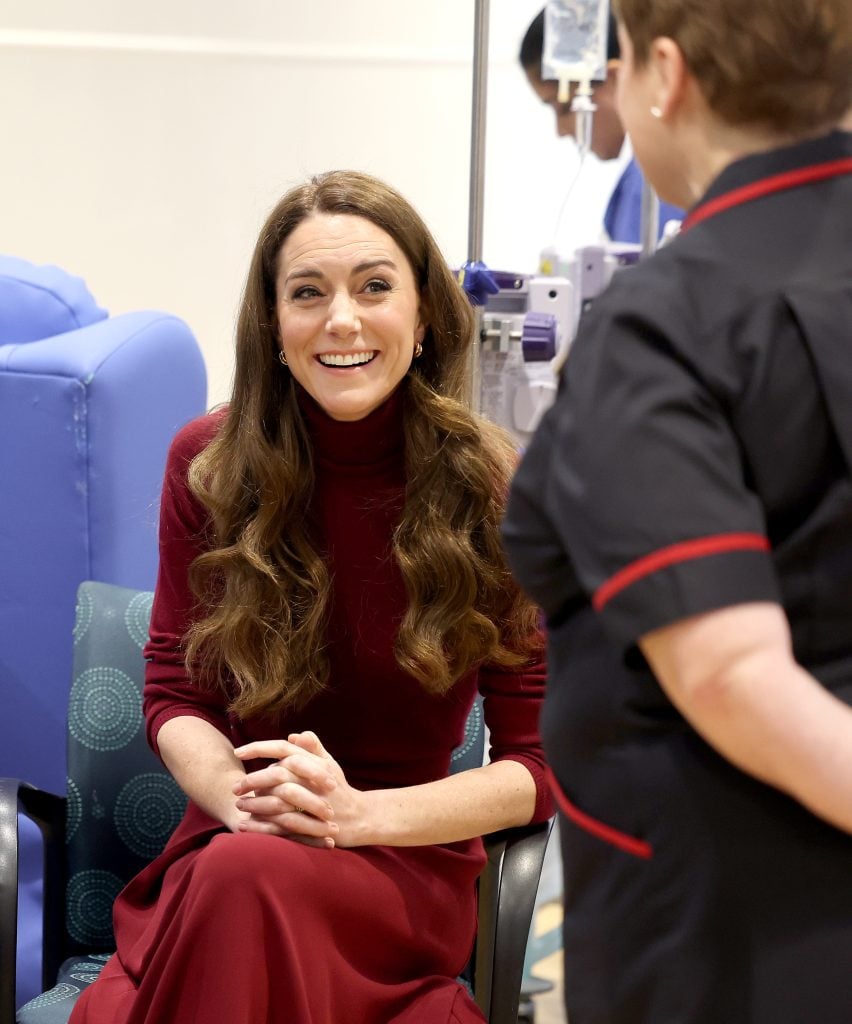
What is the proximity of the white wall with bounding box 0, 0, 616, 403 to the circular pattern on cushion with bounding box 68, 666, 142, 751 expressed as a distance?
256 cm

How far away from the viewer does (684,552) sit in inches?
28.4

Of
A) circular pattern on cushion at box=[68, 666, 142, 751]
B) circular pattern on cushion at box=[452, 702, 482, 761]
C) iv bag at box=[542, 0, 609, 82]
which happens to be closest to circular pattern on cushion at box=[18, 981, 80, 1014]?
circular pattern on cushion at box=[68, 666, 142, 751]

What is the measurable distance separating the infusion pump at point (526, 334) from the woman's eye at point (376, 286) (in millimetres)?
444

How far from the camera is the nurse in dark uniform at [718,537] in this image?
2.39ft

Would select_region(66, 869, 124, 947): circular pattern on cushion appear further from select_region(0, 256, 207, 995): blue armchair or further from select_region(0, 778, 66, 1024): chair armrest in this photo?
select_region(0, 256, 207, 995): blue armchair

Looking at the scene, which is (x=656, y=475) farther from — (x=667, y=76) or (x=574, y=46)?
(x=574, y=46)

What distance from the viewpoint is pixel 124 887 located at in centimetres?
175

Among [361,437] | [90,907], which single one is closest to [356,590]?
[361,437]

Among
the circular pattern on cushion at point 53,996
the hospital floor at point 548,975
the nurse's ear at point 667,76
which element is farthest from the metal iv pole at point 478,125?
the nurse's ear at point 667,76

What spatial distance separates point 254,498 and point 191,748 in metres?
0.32

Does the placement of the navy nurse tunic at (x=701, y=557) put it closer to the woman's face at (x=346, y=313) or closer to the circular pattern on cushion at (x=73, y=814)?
the woman's face at (x=346, y=313)

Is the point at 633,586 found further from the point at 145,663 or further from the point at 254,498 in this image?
the point at 145,663

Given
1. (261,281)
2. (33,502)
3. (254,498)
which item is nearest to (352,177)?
(261,281)

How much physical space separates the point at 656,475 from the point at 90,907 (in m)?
1.30
